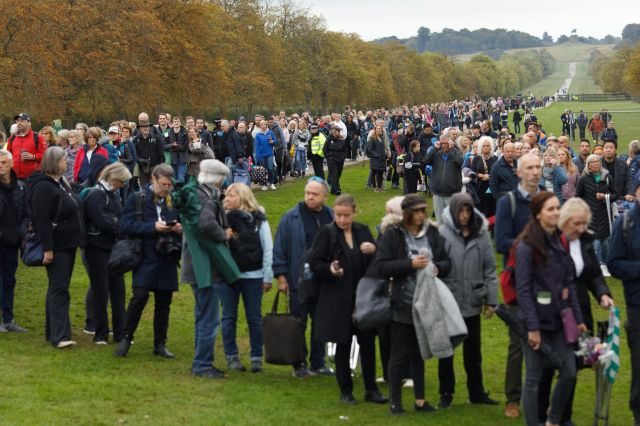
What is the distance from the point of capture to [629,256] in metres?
8.98

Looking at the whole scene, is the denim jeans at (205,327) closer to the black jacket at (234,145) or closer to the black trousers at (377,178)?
the black jacket at (234,145)

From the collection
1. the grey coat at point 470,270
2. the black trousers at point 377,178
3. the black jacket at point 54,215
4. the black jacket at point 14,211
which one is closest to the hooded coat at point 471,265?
the grey coat at point 470,270

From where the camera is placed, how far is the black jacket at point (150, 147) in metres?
22.2

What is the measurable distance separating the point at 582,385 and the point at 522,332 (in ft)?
8.94

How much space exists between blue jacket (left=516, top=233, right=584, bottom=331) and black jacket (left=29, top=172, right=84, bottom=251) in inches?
213

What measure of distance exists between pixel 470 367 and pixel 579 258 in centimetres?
165

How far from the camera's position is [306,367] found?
36.2 feet

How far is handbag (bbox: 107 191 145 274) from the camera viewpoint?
11172mm

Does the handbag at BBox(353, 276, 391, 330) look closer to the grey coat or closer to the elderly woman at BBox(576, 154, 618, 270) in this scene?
the grey coat

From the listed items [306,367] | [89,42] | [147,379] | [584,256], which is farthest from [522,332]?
[89,42]

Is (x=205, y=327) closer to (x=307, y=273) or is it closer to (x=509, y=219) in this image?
(x=307, y=273)

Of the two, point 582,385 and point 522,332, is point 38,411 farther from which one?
point 582,385

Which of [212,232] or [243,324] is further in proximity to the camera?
[243,324]

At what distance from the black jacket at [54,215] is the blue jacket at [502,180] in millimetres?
6157
